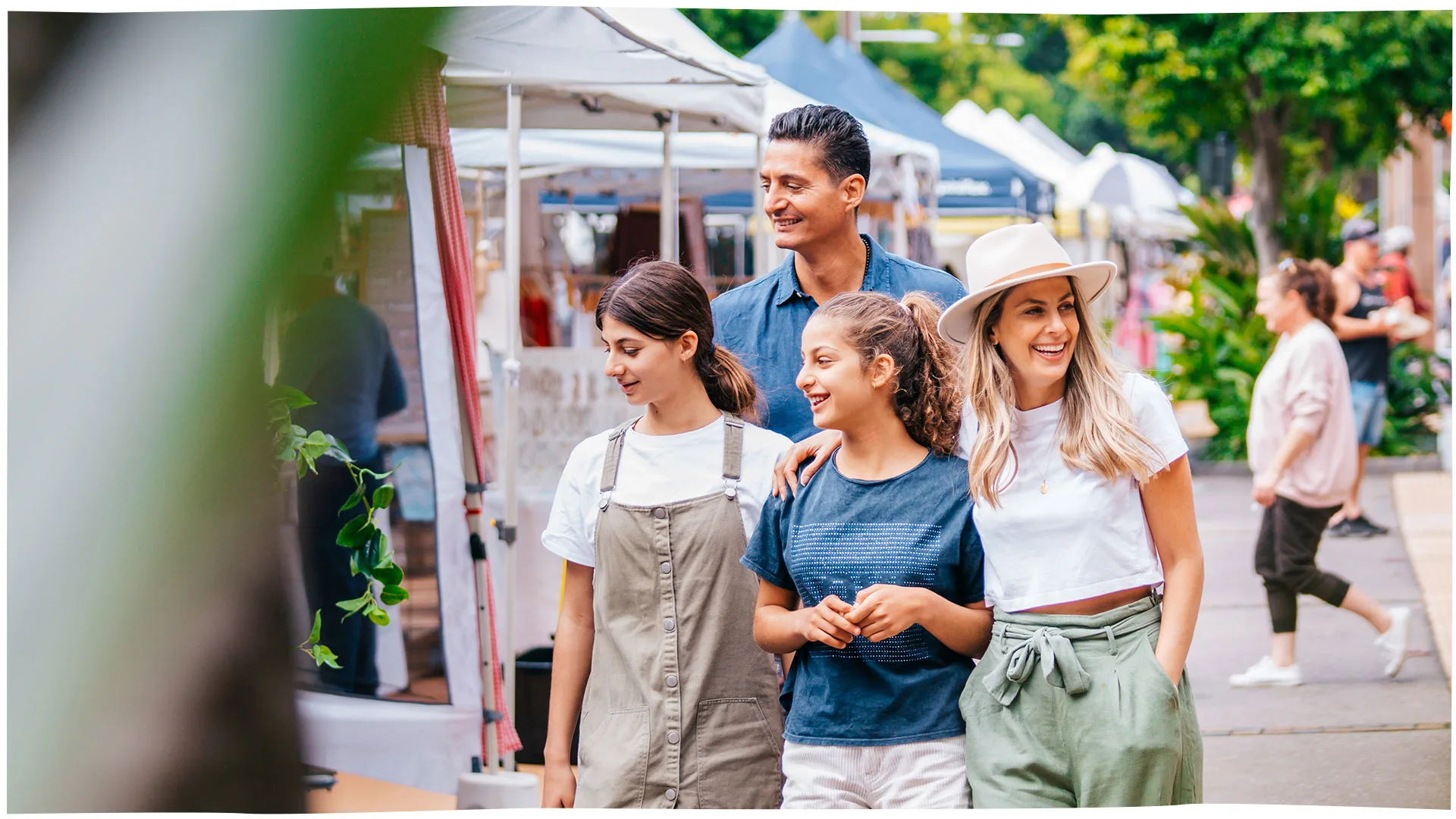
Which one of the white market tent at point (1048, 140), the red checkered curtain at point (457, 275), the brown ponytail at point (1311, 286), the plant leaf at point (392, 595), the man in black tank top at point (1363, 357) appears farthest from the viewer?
the white market tent at point (1048, 140)

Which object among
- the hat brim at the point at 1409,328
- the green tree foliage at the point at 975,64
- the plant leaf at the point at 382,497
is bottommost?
the plant leaf at the point at 382,497

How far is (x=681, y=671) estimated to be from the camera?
275cm

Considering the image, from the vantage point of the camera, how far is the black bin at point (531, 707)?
512 cm

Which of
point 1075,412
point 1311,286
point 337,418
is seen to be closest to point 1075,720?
point 1075,412

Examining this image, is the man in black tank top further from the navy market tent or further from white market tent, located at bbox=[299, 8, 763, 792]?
white market tent, located at bbox=[299, 8, 763, 792]

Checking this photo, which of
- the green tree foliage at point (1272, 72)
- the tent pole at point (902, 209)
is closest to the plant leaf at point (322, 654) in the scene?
the tent pole at point (902, 209)

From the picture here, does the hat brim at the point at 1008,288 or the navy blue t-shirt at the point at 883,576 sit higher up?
the hat brim at the point at 1008,288

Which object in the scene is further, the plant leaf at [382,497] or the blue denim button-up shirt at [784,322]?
the plant leaf at [382,497]

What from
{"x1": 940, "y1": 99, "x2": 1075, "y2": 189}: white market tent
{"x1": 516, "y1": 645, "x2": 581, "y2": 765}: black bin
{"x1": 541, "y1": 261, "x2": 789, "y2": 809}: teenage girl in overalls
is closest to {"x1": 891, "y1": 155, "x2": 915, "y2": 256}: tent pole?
{"x1": 516, "y1": 645, "x2": 581, "y2": 765}: black bin

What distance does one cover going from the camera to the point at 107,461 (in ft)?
9.61

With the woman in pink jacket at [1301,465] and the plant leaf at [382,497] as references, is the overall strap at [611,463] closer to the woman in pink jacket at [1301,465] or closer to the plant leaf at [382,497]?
the plant leaf at [382,497]

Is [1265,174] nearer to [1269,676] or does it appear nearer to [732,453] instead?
[1269,676]

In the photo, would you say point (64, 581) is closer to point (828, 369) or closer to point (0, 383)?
point (0, 383)

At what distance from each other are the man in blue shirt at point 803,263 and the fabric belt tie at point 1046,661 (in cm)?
79
